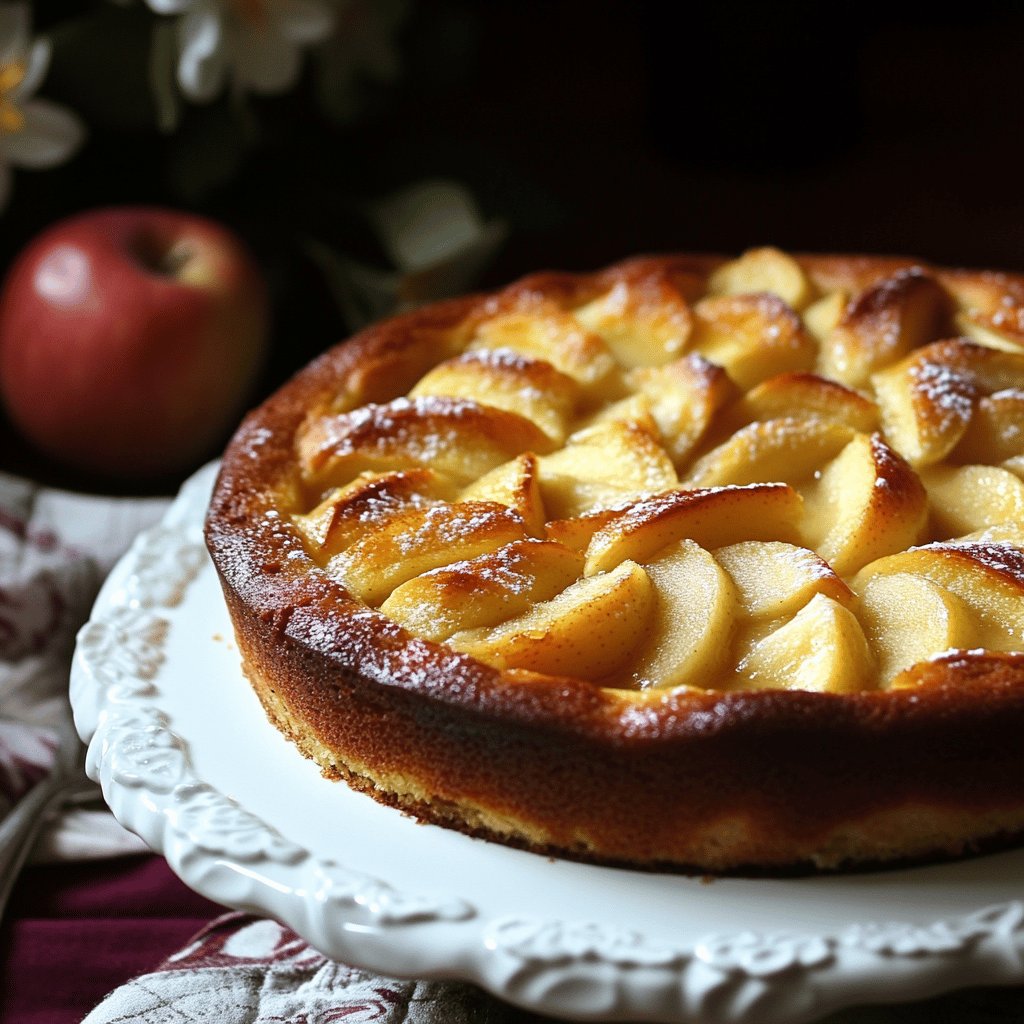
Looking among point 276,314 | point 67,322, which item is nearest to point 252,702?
point 67,322

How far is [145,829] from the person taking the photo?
1580 millimetres

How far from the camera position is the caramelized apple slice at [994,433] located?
201cm

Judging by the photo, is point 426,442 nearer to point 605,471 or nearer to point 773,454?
point 605,471

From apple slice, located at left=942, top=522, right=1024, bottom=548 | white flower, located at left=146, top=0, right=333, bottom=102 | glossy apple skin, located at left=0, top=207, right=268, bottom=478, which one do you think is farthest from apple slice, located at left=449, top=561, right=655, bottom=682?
white flower, located at left=146, top=0, right=333, bottom=102

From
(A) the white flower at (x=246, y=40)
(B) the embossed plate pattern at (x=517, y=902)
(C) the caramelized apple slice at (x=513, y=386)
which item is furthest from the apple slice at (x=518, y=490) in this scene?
(A) the white flower at (x=246, y=40)

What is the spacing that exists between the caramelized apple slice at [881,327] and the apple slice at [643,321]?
0.24 meters

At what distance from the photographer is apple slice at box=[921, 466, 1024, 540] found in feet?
6.07

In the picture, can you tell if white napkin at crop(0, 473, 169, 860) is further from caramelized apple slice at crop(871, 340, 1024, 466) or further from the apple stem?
caramelized apple slice at crop(871, 340, 1024, 466)

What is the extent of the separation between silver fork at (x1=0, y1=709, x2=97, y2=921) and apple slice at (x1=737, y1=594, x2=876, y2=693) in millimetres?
1063

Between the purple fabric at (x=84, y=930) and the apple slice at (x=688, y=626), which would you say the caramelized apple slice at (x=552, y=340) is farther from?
the purple fabric at (x=84, y=930)

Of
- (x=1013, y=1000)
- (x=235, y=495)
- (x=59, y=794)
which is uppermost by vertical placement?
(x=235, y=495)

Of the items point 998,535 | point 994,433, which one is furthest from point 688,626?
point 994,433

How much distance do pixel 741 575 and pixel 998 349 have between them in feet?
2.33

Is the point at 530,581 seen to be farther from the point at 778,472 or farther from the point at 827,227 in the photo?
the point at 827,227
